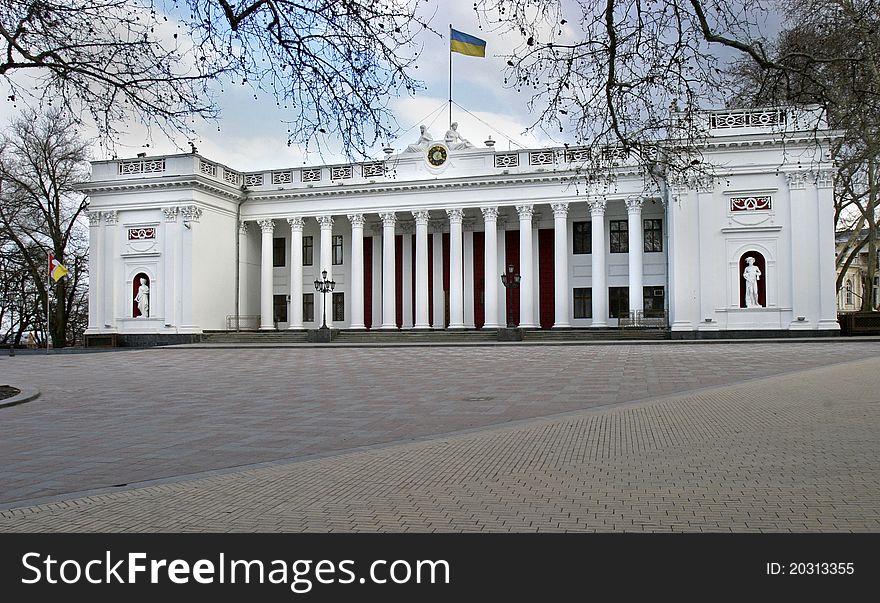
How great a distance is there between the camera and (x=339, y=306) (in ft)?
168

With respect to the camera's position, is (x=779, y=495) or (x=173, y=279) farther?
(x=173, y=279)

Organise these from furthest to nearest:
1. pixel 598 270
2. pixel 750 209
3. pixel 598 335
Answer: pixel 598 270 → pixel 750 209 → pixel 598 335

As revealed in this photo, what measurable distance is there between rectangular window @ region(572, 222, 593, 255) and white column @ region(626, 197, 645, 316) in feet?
14.0

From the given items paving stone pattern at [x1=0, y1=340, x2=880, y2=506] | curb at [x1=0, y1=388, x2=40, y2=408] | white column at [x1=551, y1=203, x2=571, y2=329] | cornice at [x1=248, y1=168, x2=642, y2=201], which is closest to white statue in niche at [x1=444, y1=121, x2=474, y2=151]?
cornice at [x1=248, y1=168, x2=642, y2=201]

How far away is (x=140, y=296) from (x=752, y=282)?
3512 centimetres

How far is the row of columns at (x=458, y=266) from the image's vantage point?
43188mm

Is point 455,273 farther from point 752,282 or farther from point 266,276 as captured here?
point 752,282

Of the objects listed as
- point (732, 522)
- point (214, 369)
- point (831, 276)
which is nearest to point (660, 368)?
point (214, 369)

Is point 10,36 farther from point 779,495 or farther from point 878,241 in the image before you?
point 878,241

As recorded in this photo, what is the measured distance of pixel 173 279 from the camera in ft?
148

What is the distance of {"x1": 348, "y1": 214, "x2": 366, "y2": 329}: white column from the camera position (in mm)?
47906

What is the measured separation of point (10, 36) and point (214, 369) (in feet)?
42.5

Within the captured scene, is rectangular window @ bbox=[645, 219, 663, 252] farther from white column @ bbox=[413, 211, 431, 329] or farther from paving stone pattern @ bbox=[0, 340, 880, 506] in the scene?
paving stone pattern @ bbox=[0, 340, 880, 506]

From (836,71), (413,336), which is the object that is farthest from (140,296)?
(836,71)
